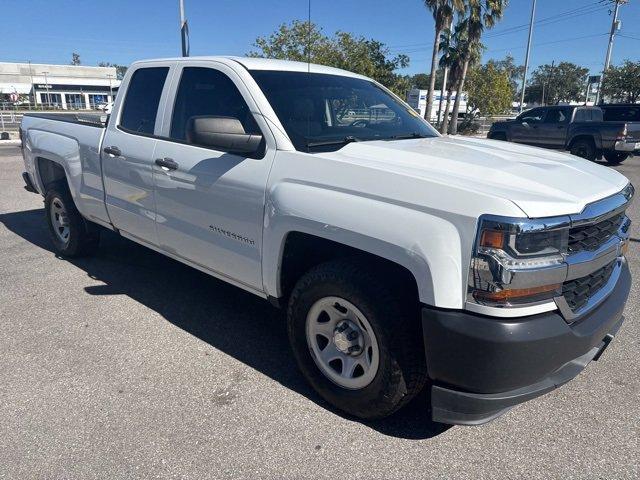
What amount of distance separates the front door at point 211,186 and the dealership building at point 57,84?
7106cm

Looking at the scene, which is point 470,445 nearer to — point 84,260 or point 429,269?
point 429,269

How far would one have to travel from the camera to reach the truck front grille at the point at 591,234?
2.25m

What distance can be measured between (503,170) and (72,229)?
14.4ft

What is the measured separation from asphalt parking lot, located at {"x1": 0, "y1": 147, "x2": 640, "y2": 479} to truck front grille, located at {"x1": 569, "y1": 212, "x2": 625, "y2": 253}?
1.03m

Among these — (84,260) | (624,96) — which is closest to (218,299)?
(84,260)

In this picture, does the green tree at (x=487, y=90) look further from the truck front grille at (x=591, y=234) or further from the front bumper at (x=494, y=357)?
the front bumper at (x=494, y=357)

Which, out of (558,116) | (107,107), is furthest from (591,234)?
(558,116)

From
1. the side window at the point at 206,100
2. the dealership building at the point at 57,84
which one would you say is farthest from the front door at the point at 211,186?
the dealership building at the point at 57,84

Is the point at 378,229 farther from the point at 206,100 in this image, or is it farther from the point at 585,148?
the point at 585,148

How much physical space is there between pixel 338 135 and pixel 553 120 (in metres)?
15.7

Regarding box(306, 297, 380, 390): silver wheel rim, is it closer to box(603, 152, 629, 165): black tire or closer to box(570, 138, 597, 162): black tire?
box(570, 138, 597, 162): black tire

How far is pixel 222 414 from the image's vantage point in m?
2.79

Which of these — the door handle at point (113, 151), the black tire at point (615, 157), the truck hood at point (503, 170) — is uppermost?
the truck hood at point (503, 170)

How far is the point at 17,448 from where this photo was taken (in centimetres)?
249
